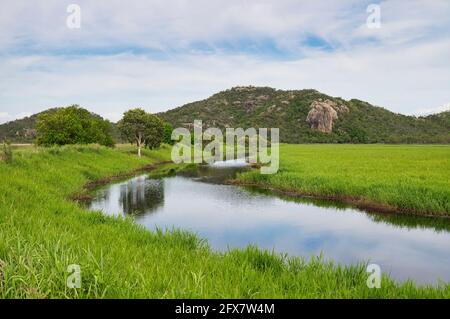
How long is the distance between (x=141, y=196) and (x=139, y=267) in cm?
1764

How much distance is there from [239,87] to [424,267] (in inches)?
7108

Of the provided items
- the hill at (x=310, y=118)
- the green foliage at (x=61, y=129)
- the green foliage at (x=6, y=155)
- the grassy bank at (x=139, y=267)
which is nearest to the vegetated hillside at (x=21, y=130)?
the hill at (x=310, y=118)

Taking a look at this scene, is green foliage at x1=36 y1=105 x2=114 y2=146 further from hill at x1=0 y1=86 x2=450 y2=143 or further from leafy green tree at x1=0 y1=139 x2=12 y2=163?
hill at x1=0 y1=86 x2=450 y2=143

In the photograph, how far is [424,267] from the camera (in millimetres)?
11648

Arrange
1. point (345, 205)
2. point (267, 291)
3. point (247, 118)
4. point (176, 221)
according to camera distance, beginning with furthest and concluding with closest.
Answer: point (247, 118) → point (345, 205) → point (176, 221) → point (267, 291)

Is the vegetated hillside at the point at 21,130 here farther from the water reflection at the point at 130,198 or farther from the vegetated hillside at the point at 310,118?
the water reflection at the point at 130,198

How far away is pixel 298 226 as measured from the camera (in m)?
16.7

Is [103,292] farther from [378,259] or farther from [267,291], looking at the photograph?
[378,259]

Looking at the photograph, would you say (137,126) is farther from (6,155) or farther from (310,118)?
(310,118)

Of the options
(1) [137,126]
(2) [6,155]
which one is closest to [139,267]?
(2) [6,155]

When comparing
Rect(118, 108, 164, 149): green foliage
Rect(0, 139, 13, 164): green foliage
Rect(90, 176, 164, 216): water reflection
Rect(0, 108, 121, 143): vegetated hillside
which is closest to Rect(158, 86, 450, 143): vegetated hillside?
Rect(0, 108, 121, 143): vegetated hillside

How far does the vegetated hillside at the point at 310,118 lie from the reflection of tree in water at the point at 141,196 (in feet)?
341
